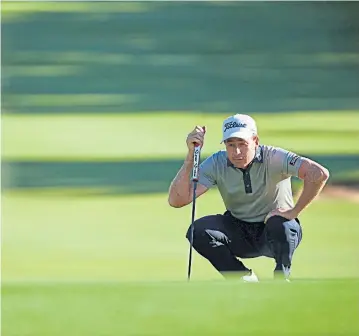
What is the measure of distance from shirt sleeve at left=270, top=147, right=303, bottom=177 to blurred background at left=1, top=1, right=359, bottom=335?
159cm

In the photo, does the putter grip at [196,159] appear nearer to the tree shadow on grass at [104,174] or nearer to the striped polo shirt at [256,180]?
the striped polo shirt at [256,180]

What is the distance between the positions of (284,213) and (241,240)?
207 mm

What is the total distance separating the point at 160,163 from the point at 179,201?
6.40 feet

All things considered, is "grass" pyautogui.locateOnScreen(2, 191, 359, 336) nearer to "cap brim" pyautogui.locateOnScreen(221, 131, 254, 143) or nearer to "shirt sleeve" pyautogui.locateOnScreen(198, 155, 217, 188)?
"shirt sleeve" pyautogui.locateOnScreen(198, 155, 217, 188)

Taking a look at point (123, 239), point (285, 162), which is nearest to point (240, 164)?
point (285, 162)

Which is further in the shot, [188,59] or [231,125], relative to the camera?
[188,59]

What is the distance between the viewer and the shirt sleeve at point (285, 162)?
405 centimetres

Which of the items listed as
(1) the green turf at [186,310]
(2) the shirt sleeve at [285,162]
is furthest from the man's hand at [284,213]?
(1) the green turf at [186,310]

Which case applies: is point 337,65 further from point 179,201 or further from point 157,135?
point 179,201

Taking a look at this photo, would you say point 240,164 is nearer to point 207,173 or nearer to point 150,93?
point 207,173

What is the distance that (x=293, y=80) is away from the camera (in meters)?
6.54

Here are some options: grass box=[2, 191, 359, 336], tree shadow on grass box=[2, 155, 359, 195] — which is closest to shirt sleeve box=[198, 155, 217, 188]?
grass box=[2, 191, 359, 336]

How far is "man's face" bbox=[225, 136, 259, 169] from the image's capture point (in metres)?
4.00

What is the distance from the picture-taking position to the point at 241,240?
420 cm
